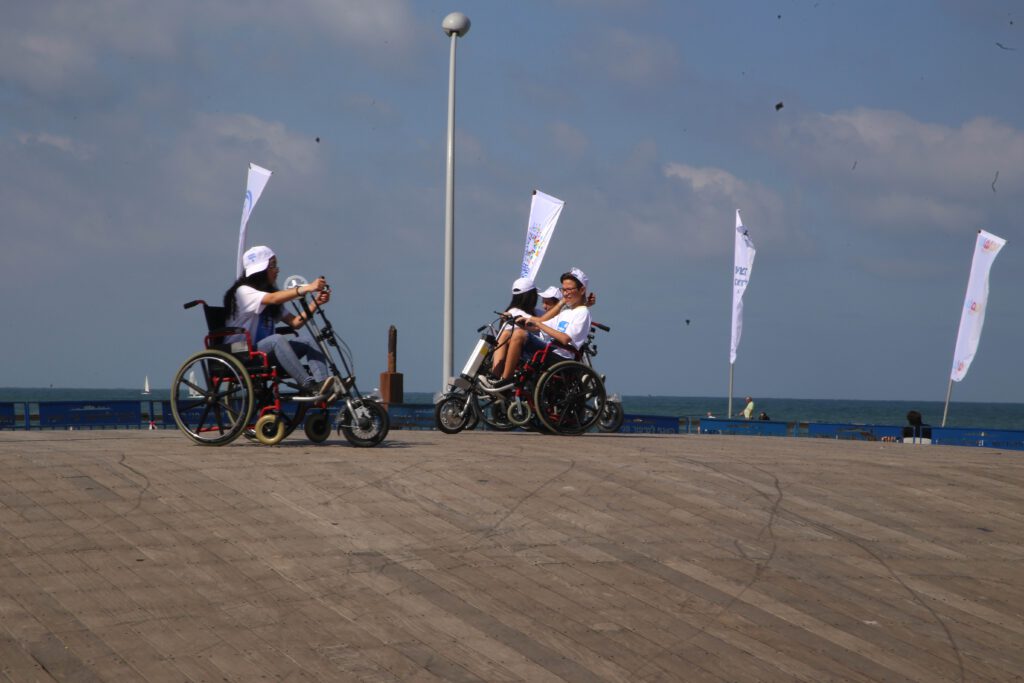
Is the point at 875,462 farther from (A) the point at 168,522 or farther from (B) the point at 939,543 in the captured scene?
(A) the point at 168,522

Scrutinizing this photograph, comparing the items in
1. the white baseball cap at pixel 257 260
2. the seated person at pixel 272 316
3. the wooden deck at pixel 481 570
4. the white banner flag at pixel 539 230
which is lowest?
the wooden deck at pixel 481 570

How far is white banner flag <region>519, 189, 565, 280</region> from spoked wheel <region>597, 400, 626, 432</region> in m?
6.07

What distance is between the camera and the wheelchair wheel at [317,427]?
10.2 m

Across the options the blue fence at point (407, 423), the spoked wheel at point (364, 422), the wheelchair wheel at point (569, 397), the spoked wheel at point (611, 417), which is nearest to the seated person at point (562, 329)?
the wheelchair wheel at point (569, 397)

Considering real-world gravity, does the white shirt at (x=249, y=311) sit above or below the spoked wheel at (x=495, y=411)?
above

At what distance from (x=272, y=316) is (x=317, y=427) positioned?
1057 millimetres

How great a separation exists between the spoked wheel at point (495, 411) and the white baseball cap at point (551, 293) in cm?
143

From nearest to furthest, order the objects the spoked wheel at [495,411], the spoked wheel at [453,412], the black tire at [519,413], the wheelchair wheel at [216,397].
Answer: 1. the wheelchair wheel at [216,397]
2. the black tire at [519,413]
3. the spoked wheel at [495,411]
4. the spoked wheel at [453,412]

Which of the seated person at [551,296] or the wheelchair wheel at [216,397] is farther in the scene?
the seated person at [551,296]

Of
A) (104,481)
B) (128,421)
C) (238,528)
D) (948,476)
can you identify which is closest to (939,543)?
(948,476)

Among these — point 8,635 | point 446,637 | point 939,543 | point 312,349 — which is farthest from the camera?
point 312,349

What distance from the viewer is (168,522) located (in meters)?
7.15

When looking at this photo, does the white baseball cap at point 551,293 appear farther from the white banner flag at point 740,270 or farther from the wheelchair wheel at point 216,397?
the white banner flag at point 740,270

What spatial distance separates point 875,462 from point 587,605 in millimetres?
5580
